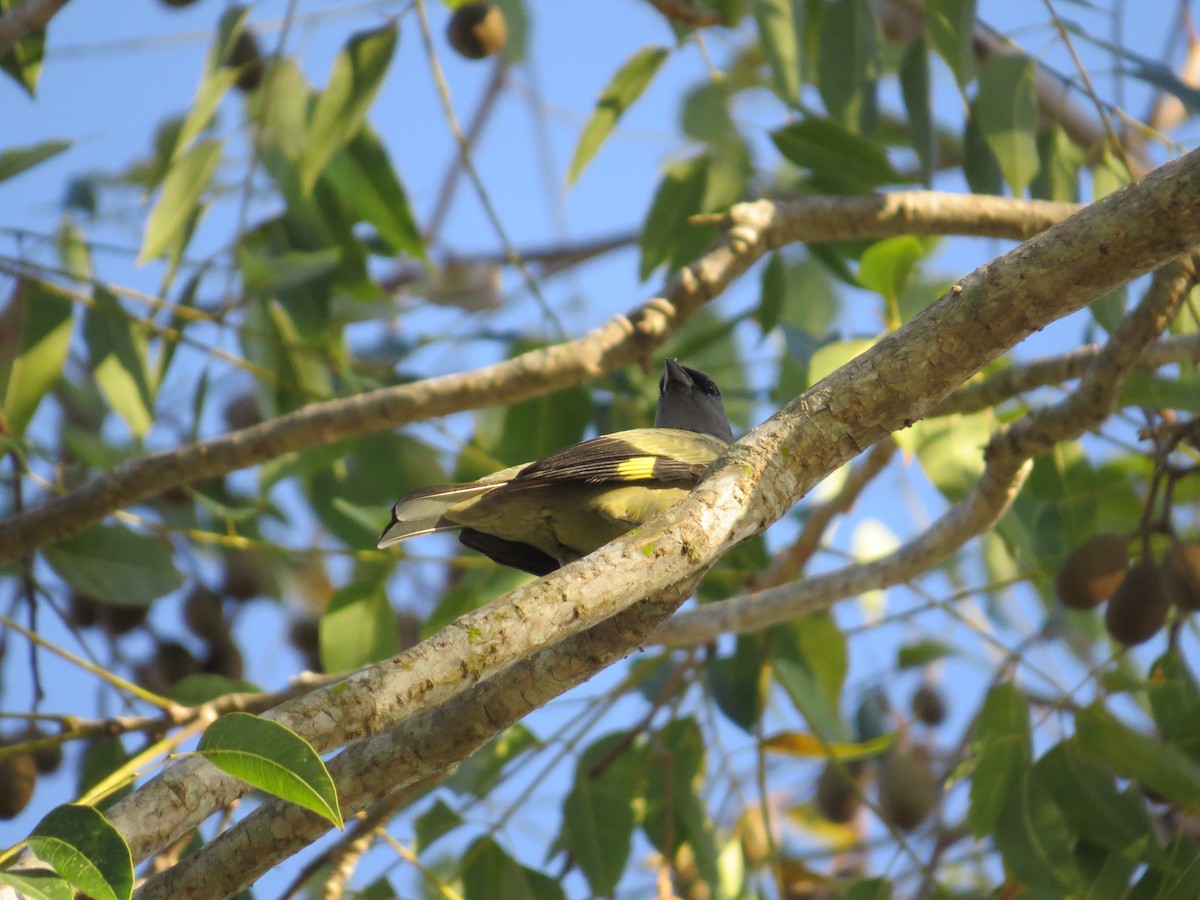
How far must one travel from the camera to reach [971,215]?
13.3 feet

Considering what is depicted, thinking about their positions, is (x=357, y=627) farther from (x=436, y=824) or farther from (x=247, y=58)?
(x=247, y=58)

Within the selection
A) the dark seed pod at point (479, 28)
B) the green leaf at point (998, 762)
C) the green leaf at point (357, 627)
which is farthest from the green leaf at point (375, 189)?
the green leaf at point (998, 762)

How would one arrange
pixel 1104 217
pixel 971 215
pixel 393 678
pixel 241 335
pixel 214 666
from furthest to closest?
pixel 214 666 < pixel 241 335 < pixel 971 215 < pixel 1104 217 < pixel 393 678

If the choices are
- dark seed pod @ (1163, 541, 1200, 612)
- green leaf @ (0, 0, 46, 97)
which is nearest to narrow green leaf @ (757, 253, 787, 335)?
dark seed pod @ (1163, 541, 1200, 612)

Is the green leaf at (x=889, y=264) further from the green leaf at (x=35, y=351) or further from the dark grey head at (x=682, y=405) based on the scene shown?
the green leaf at (x=35, y=351)

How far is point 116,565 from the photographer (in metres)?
3.88

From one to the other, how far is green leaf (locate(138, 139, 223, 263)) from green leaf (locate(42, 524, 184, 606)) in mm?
1082

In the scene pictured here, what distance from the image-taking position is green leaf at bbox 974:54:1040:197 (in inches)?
149

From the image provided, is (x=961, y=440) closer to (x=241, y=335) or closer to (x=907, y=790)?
(x=907, y=790)

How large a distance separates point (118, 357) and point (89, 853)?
2694 mm

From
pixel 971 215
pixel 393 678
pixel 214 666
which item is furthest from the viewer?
pixel 214 666


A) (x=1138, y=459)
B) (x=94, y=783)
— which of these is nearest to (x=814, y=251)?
(x=1138, y=459)

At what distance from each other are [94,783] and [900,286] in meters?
2.92

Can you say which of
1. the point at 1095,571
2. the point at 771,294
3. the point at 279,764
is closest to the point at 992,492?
the point at 1095,571
